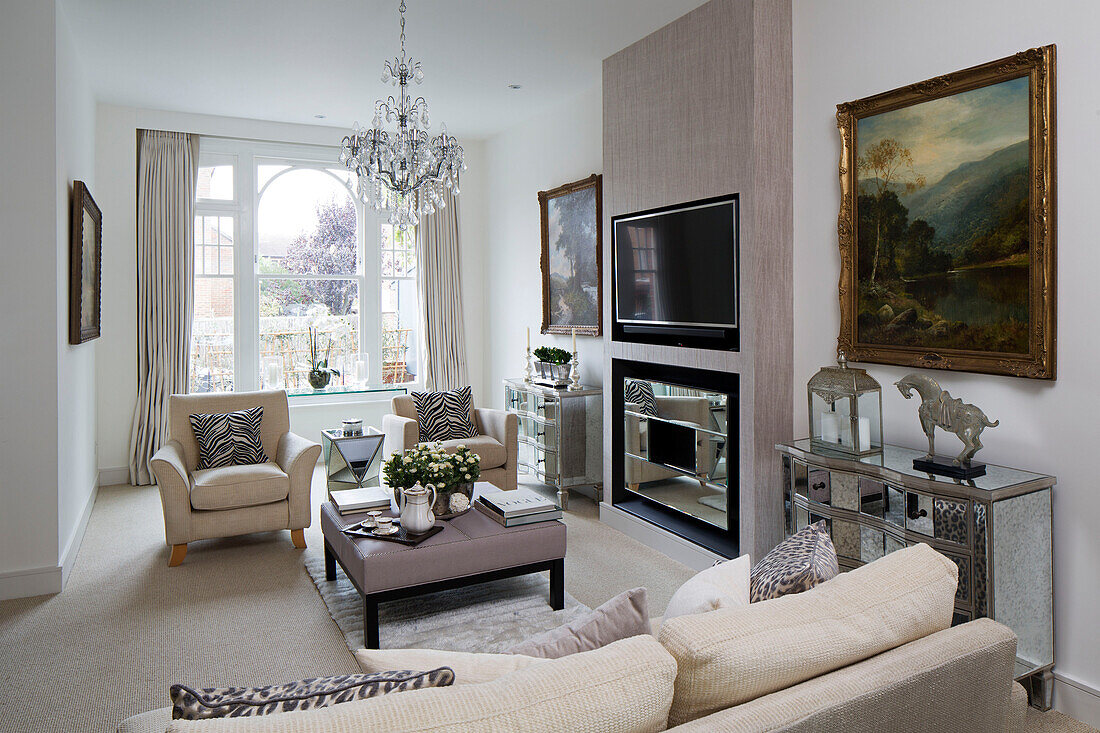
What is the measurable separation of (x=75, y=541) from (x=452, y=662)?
3913mm

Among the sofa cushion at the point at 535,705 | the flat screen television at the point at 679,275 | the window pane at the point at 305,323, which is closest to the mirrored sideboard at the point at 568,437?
the flat screen television at the point at 679,275

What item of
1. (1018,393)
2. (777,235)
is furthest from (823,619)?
(777,235)

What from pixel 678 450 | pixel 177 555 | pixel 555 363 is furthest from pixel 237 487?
pixel 678 450

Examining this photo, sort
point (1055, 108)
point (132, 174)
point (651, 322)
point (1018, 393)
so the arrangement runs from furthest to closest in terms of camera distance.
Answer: point (132, 174), point (651, 322), point (1018, 393), point (1055, 108)

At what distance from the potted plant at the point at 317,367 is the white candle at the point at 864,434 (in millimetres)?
5064

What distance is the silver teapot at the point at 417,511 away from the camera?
3225mm

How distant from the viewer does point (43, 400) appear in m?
3.75

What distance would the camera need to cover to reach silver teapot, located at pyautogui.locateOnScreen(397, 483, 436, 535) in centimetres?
322

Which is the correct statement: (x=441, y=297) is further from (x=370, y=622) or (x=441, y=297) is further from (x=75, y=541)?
(x=370, y=622)

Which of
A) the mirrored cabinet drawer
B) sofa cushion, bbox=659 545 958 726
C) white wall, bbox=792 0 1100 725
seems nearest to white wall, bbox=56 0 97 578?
the mirrored cabinet drawer

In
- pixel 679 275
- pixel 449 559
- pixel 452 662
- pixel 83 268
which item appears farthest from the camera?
pixel 83 268

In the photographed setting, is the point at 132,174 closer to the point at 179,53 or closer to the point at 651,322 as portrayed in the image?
the point at 179,53

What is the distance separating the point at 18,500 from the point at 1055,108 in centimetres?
480

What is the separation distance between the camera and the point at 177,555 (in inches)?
161
